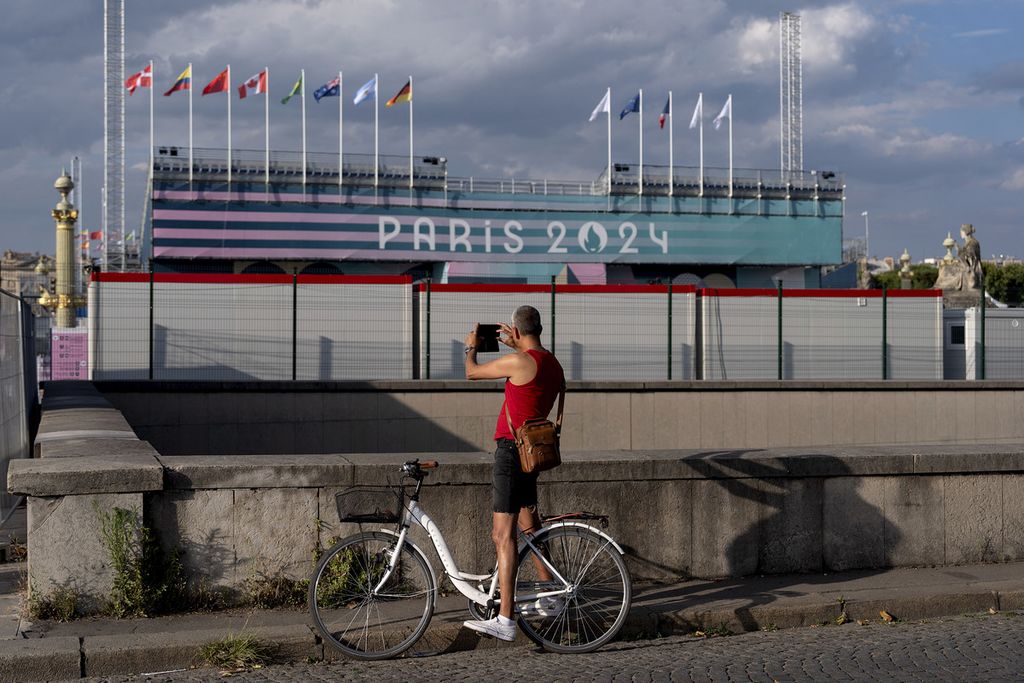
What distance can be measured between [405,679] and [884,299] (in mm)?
21490

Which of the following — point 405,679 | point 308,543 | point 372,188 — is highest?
point 372,188

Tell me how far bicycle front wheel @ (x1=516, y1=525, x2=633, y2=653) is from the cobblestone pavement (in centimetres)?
14

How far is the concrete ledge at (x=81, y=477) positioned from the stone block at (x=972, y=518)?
5849 mm

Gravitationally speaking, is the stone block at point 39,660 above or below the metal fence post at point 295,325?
below

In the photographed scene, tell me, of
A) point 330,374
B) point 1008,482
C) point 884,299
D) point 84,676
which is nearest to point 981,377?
point 884,299

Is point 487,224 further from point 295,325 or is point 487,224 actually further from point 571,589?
point 571,589

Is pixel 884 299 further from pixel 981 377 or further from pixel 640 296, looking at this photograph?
pixel 640 296

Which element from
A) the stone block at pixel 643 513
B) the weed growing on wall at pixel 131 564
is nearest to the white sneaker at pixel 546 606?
the stone block at pixel 643 513

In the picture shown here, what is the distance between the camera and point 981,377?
25.7 metres

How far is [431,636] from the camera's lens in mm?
6789

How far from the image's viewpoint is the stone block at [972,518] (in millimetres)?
8961

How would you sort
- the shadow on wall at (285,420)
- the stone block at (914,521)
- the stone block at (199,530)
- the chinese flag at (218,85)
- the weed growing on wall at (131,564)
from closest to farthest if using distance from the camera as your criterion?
the weed growing on wall at (131,564) < the stone block at (199,530) < the stone block at (914,521) < the shadow on wall at (285,420) < the chinese flag at (218,85)

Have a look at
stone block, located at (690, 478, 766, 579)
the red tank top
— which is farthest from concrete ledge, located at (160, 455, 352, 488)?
stone block, located at (690, 478, 766, 579)

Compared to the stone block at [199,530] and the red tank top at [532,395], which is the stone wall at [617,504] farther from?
the red tank top at [532,395]
